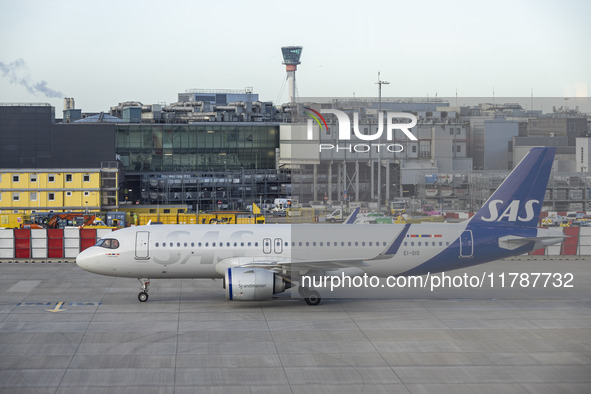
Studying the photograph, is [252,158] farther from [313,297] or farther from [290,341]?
[290,341]

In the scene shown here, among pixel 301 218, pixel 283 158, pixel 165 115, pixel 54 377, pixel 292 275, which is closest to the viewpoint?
pixel 54 377

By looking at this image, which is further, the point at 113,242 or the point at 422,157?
the point at 422,157

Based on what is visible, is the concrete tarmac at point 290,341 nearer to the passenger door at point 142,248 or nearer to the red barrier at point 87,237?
the passenger door at point 142,248

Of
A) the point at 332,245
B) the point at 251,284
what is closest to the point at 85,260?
the point at 251,284

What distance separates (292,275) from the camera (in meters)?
35.7

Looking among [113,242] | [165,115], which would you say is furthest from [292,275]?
[165,115]

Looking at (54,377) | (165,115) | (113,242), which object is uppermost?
(165,115)

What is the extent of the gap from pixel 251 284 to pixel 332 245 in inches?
195

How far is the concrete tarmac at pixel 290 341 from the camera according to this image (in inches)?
933

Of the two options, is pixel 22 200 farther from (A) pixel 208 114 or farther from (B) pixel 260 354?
(A) pixel 208 114

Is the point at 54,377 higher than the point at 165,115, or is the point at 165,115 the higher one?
the point at 165,115

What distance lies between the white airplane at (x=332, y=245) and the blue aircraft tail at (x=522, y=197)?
0.05 metres

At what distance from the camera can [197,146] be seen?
11850 centimetres

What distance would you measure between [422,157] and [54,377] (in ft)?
243
